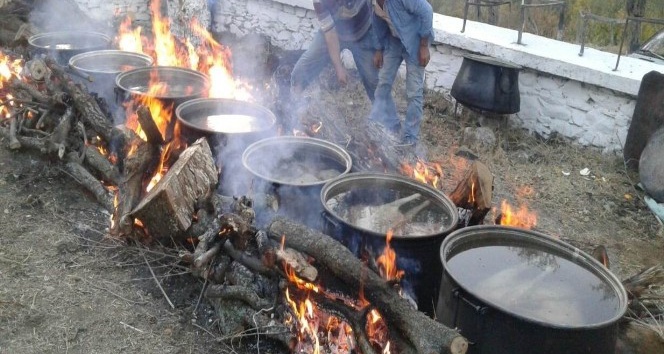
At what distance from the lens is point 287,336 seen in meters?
3.62

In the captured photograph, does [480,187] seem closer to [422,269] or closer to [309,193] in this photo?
[422,269]

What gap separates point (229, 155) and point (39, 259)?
5.66 ft

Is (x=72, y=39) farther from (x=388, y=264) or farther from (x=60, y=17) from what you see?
(x=388, y=264)

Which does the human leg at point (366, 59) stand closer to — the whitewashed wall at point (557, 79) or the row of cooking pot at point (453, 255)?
the whitewashed wall at point (557, 79)

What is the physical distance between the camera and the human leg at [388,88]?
6.98 metres

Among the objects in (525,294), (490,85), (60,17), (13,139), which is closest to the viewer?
(525,294)

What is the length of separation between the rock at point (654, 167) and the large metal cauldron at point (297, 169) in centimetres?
353

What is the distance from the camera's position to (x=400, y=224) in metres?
3.98

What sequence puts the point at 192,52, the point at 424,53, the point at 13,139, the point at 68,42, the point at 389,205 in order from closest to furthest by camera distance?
the point at 389,205 < the point at 13,139 < the point at 424,53 < the point at 68,42 < the point at 192,52

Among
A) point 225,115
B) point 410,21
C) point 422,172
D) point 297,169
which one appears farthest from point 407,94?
point 297,169

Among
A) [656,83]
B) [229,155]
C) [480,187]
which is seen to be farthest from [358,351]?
[656,83]

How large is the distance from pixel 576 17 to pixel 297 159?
36.6 ft

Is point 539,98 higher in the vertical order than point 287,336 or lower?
higher

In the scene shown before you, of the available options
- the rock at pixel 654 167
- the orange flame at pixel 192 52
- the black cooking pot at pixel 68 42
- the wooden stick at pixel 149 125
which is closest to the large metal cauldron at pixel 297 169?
the wooden stick at pixel 149 125
